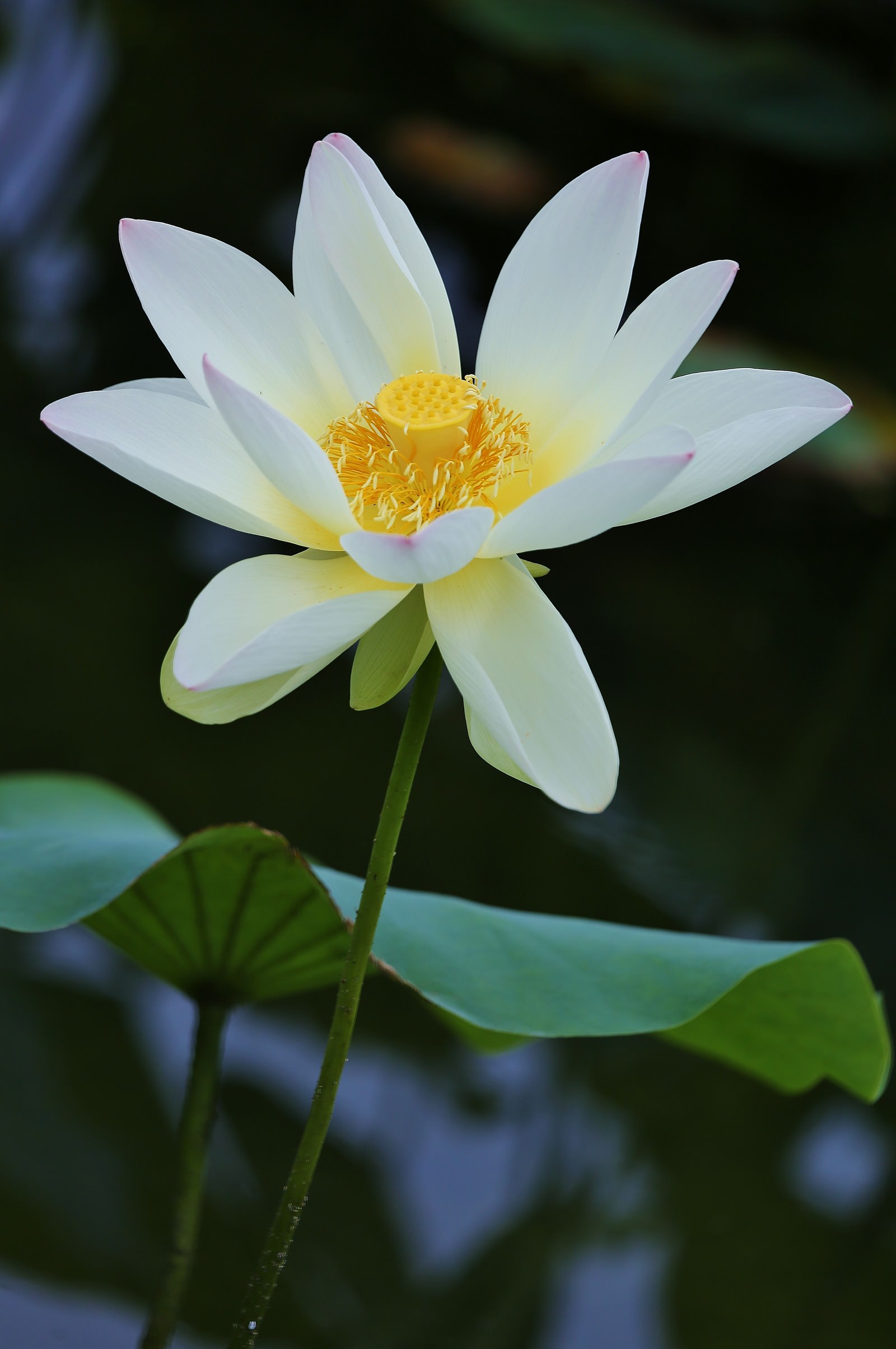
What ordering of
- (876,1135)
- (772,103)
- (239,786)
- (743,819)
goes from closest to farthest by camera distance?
1. (876,1135)
2. (239,786)
3. (743,819)
4. (772,103)

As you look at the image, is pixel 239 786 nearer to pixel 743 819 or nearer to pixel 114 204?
pixel 743 819

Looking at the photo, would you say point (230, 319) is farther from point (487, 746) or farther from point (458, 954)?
point (458, 954)

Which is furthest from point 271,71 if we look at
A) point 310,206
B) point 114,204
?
point 310,206

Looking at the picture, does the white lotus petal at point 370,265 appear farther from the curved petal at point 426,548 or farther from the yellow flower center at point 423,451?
the curved petal at point 426,548

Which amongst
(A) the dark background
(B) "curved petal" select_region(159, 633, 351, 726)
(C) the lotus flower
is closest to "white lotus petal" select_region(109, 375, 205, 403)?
(C) the lotus flower

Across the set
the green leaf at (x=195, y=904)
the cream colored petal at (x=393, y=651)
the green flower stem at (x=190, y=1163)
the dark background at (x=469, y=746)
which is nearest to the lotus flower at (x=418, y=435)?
the cream colored petal at (x=393, y=651)
